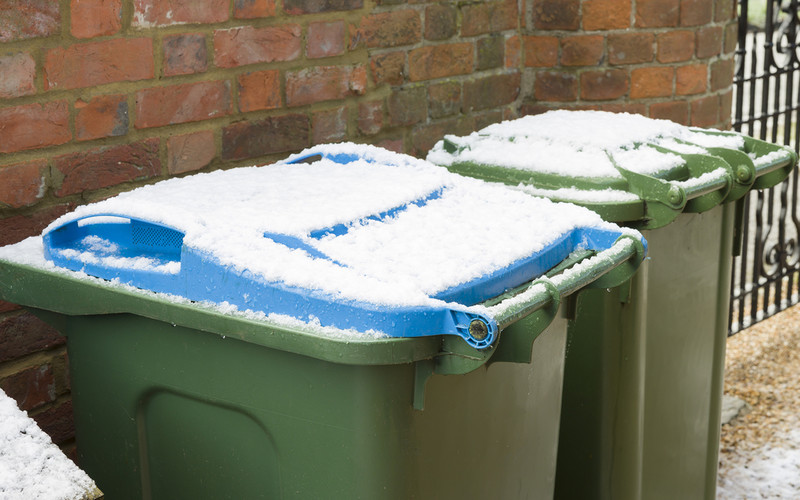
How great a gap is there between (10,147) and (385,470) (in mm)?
1053

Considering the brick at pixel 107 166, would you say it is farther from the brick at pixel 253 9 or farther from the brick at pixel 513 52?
the brick at pixel 513 52

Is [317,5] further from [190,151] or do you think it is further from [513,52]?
[513,52]

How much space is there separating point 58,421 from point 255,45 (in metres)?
0.99

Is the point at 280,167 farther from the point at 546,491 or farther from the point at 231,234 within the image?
the point at 546,491

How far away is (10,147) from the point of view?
6.17ft

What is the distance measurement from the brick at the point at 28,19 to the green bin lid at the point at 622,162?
0.93m

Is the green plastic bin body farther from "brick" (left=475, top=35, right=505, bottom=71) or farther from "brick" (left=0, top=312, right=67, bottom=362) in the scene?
"brick" (left=475, top=35, right=505, bottom=71)

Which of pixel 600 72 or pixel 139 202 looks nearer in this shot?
pixel 139 202

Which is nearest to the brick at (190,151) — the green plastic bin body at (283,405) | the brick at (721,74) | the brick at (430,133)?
the green plastic bin body at (283,405)

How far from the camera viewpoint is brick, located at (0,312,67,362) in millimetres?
1925

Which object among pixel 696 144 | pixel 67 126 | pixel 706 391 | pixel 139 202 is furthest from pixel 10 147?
pixel 706 391

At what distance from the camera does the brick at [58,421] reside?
204 centimetres

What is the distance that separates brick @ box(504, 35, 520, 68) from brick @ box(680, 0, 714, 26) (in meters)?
0.52

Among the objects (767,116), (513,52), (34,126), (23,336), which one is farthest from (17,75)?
(767,116)
